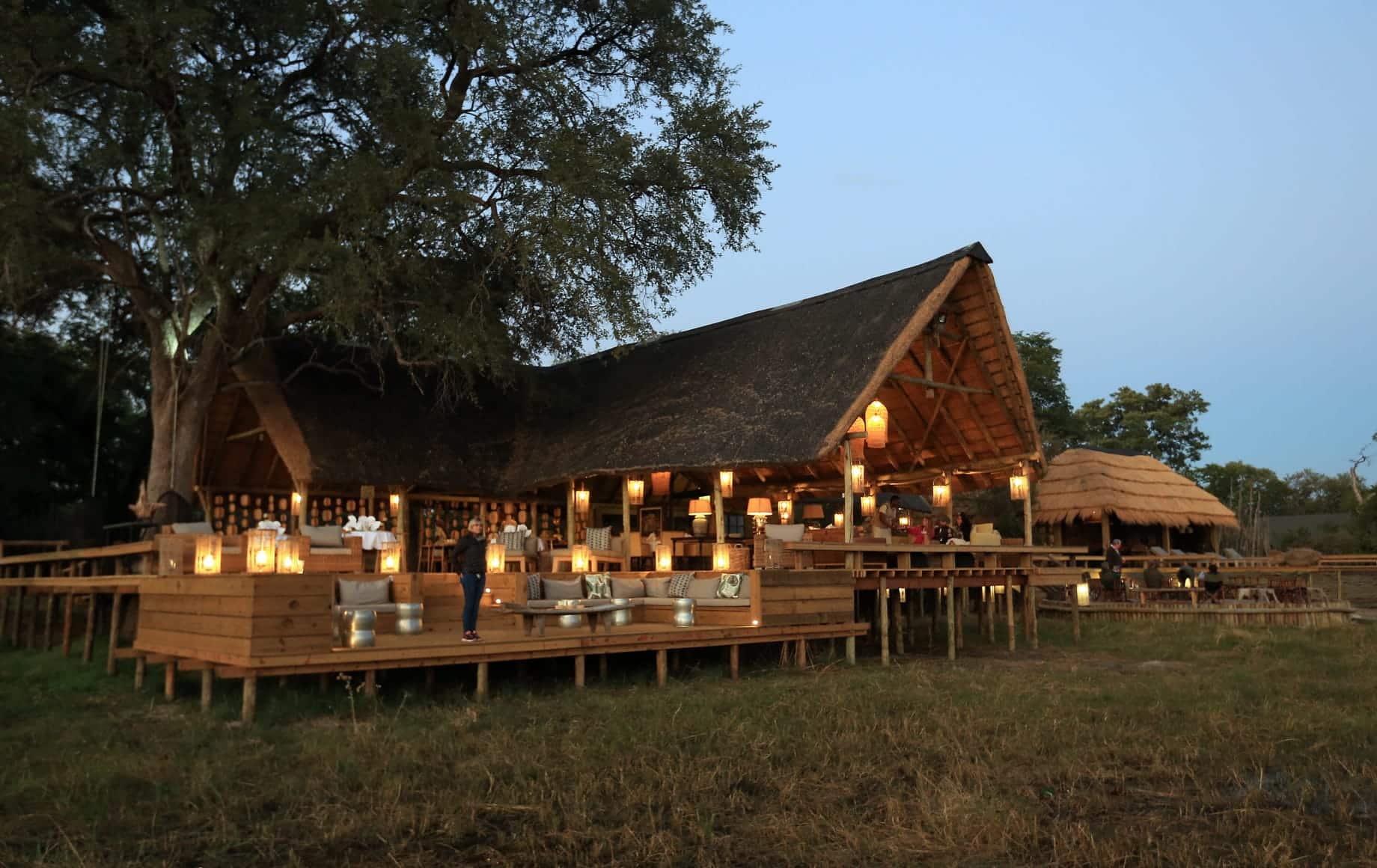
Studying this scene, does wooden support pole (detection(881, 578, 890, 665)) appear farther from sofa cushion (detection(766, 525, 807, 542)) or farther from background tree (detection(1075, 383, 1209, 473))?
background tree (detection(1075, 383, 1209, 473))

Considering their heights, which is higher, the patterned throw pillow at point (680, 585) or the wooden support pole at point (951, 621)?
the patterned throw pillow at point (680, 585)

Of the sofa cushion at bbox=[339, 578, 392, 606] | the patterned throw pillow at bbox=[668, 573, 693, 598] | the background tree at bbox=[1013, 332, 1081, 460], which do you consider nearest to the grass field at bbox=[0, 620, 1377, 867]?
the sofa cushion at bbox=[339, 578, 392, 606]

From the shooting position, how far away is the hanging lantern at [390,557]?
12.2 m

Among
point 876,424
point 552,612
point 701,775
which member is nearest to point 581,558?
point 552,612

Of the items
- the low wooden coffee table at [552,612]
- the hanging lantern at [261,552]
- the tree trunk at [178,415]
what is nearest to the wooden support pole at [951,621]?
the low wooden coffee table at [552,612]

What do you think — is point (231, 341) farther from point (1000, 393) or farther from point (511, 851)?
point (511, 851)

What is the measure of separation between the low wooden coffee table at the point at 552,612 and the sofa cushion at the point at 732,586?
4.21 ft

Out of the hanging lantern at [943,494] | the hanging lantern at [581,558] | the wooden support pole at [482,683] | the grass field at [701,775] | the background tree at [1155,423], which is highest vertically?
the background tree at [1155,423]

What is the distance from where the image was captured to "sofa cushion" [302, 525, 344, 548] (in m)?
13.0

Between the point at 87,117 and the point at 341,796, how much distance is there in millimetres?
12294

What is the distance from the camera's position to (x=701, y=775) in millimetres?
5980

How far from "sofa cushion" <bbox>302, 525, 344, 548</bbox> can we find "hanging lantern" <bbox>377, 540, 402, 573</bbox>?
1.10 m

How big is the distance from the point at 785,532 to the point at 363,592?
Result: 17.9ft

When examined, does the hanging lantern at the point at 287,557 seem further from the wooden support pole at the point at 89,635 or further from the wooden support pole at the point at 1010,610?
the wooden support pole at the point at 1010,610
